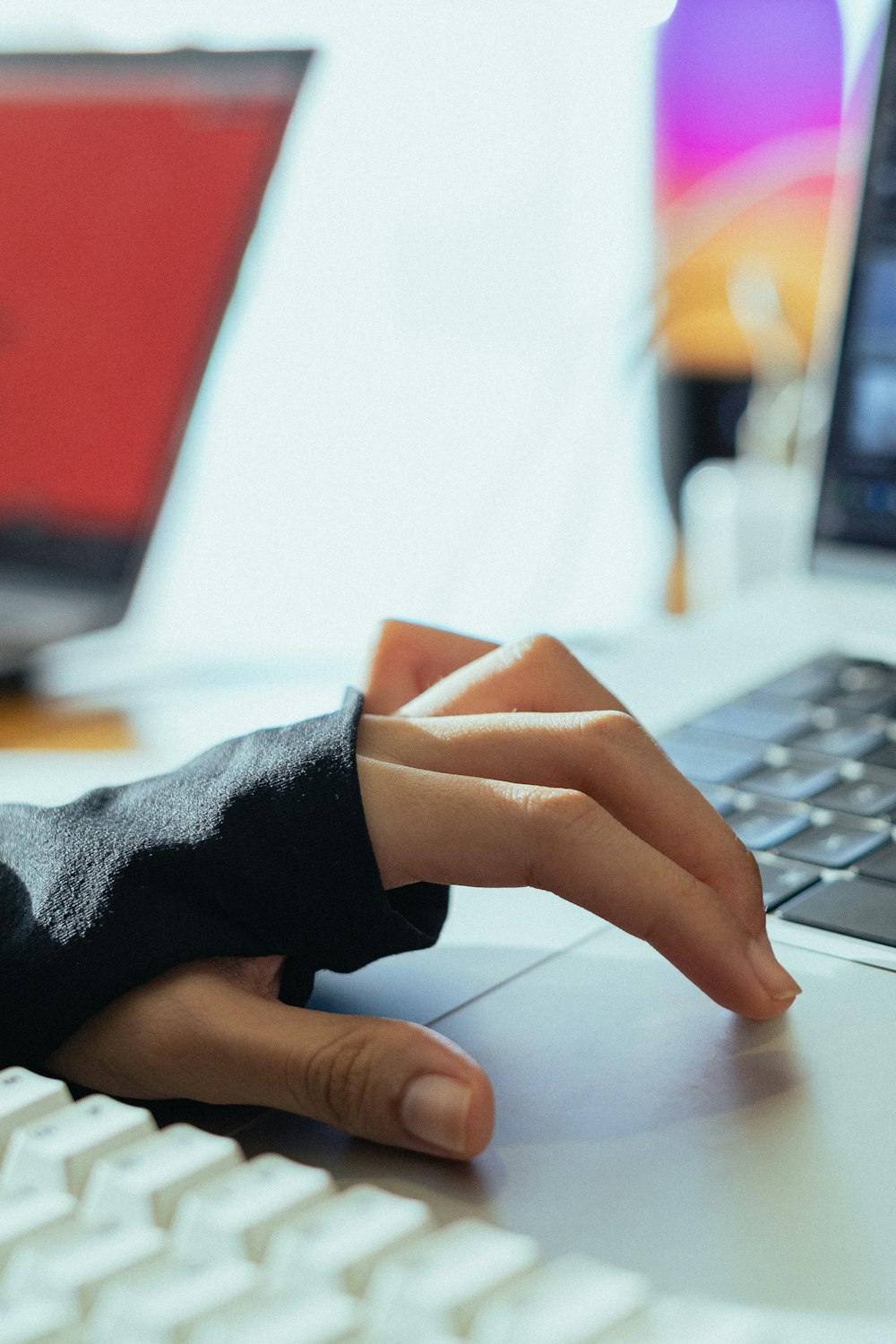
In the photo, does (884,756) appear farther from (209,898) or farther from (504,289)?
(504,289)

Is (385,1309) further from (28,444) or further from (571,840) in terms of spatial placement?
(28,444)

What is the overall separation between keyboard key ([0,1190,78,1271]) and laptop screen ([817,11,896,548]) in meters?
0.66

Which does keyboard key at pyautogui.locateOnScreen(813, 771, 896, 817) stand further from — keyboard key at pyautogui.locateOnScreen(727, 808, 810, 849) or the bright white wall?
the bright white wall

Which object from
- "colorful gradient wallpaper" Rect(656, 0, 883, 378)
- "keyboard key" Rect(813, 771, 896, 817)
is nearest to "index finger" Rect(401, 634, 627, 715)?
"keyboard key" Rect(813, 771, 896, 817)

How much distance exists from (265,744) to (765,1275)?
0.70 feet

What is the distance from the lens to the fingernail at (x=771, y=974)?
398 mm

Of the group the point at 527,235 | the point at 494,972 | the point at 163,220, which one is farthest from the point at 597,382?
the point at 494,972

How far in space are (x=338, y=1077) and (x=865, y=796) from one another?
0.30 m

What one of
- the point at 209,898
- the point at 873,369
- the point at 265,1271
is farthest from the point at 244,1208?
the point at 873,369

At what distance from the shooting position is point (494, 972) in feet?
1.48

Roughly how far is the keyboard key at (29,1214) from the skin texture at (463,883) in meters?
0.08

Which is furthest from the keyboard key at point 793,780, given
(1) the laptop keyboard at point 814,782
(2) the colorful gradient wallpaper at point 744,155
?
(2) the colorful gradient wallpaper at point 744,155

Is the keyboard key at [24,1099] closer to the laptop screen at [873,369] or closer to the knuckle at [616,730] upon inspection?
the knuckle at [616,730]

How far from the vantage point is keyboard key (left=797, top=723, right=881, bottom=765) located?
0.60 meters
